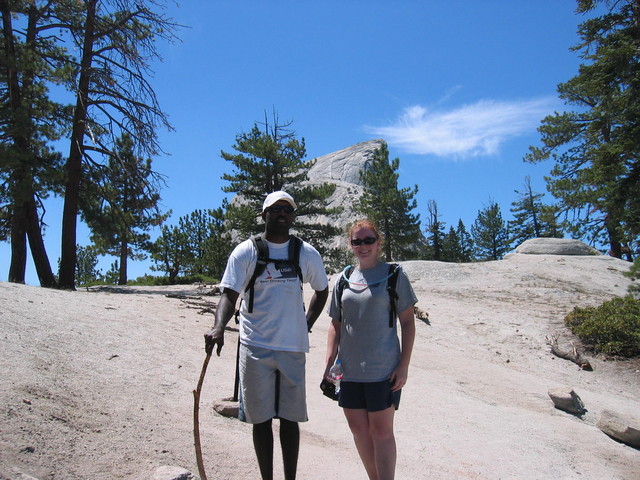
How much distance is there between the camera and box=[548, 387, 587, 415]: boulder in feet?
Result: 24.5

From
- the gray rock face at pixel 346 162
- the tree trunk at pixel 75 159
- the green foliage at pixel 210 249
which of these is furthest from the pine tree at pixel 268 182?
the gray rock face at pixel 346 162

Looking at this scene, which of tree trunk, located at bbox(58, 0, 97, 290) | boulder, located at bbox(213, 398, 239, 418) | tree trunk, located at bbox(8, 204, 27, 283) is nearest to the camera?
boulder, located at bbox(213, 398, 239, 418)

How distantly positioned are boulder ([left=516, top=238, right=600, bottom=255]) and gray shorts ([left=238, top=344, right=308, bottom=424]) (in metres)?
23.7

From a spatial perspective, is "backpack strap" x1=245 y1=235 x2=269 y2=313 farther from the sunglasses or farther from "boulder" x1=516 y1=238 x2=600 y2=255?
"boulder" x1=516 y1=238 x2=600 y2=255

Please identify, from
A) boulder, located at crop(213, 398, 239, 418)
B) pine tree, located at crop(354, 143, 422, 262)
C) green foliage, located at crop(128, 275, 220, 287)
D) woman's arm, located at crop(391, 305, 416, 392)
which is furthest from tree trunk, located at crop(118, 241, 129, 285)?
woman's arm, located at crop(391, 305, 416, 392)

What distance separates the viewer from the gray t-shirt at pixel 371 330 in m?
3.08

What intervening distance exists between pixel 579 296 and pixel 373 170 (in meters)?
23.6

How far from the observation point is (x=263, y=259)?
3.12 metres

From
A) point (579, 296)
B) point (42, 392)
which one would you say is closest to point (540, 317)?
point (579, 296)

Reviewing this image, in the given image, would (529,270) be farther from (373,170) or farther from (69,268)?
(373,170)

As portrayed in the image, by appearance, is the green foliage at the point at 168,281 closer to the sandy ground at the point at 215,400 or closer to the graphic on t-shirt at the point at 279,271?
the sandy ground at the point at 215,400

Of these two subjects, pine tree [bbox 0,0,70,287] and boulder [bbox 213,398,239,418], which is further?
pine tree [bbox 0,0,70,287]

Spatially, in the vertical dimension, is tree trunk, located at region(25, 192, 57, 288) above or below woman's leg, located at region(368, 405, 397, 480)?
above

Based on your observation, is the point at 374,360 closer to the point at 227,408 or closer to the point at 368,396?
the point at 368,396
